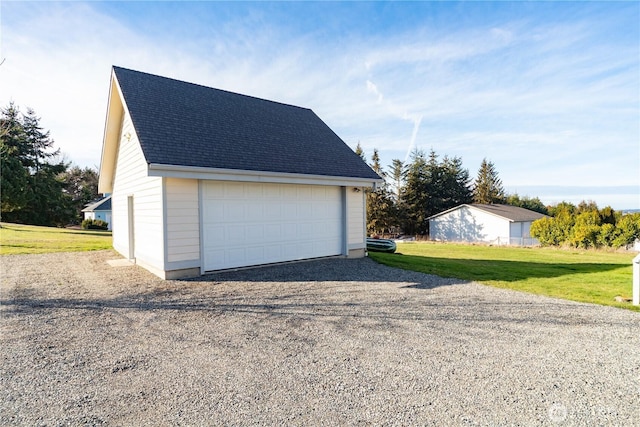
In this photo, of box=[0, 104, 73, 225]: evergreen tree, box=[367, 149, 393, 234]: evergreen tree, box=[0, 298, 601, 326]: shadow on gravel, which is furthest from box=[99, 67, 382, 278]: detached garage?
box=[367, 149, 393, 234]: evergreen tree

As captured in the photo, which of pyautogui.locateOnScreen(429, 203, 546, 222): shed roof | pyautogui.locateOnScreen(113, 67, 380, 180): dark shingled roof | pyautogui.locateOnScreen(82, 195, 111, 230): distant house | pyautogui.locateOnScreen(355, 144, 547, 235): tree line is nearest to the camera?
pyautogui.locateOnScreen(113, 67, 380, 180): dark shingled roof

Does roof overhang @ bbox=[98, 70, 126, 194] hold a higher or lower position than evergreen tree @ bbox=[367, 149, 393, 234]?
higher

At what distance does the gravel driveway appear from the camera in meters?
2.69

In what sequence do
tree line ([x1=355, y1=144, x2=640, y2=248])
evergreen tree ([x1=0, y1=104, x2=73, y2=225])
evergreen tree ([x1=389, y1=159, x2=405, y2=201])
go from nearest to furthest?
evergreen tree ([x1=0, y1=104, x2=73, y2=225])
tree line ([x1=355, y1=144, x2=640, y2=248])
evergreen tree ([x1=389, y1=159, x2=405, y2=201])

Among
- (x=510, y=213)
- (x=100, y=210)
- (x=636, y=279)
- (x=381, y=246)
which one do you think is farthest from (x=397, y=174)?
(x=636, y=279)

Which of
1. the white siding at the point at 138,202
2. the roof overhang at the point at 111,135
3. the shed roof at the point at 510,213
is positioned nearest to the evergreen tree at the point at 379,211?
the shed roof at the point at 510,213

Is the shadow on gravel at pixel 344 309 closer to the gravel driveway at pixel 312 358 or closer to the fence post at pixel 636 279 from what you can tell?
the gravel driveway at pixel 312 358

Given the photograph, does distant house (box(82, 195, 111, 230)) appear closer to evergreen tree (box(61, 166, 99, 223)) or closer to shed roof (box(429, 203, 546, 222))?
evergreen tree (box(61, 166, 99, 223))

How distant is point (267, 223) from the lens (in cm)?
920

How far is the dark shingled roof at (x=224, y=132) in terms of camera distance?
815cm

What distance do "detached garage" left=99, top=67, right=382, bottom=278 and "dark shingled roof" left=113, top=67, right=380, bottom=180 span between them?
0.13 feet

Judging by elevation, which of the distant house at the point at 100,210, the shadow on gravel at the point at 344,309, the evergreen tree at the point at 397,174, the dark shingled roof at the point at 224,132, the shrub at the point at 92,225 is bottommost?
the shadow on gravel at the point at 344,309

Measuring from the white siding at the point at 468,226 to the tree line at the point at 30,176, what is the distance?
3816 centimetres

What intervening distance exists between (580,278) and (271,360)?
9137 mm
